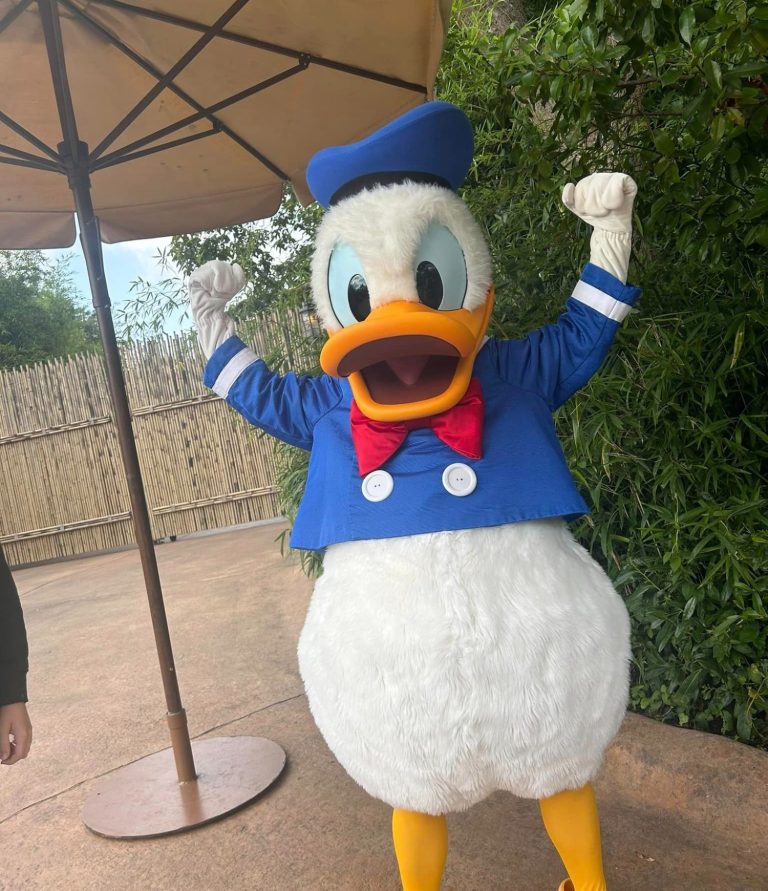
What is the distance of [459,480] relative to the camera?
1530 millimetres

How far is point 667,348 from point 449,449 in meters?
0.97

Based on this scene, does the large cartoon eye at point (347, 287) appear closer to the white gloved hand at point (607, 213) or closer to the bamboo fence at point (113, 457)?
the white gloved hand at point (607, 213)

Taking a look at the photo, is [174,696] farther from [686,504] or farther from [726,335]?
[726,335]

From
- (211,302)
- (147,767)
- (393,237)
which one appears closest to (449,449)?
(393,237)

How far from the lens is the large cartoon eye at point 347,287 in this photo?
5.26ft

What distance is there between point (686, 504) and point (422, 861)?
50.9 inches

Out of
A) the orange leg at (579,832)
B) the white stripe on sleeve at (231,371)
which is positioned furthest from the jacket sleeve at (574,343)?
the orange leg at (579,832)

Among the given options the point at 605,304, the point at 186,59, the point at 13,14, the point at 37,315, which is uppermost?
the point at 37,315

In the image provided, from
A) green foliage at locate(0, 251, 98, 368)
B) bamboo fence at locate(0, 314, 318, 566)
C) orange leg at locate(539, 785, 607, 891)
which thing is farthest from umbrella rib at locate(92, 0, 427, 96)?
green foliage at locate(0, 251, 98, 368)

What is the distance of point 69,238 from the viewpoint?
10.3ft

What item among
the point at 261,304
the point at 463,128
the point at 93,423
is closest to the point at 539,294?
the point at 463,128

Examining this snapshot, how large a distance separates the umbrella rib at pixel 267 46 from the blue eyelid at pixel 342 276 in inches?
42.7

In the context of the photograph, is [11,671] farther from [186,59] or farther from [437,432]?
[186,59]

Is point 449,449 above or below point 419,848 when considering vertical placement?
above
